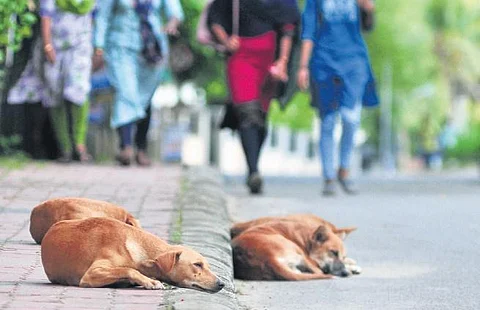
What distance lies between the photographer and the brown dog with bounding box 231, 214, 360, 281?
8.74 meters

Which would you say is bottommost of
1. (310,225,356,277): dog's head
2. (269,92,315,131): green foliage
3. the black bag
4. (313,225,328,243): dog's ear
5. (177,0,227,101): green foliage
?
(269,92,315,131): green foliage

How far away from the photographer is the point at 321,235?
9.09 meters

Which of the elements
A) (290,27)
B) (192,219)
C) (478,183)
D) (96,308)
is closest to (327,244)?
(192,219)

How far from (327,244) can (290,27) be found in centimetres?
606

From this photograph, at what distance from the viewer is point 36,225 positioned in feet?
26.7

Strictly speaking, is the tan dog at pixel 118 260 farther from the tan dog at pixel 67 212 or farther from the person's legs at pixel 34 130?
the person's legs at pixel 34 130

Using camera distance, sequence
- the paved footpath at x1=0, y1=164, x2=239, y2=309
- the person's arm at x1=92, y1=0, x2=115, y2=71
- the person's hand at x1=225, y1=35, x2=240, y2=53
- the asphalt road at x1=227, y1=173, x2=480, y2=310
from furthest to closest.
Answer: the person's arm at x1=92, y1=0, x2=115, y2=71 < the person's hand at x1=225, y1=35, x2=240, y2=53 < the asphalt road at x1=227, y1=173, x2=480, y2=310 < the paved footpath at x1=0, y1=164, x2=239, y2=309

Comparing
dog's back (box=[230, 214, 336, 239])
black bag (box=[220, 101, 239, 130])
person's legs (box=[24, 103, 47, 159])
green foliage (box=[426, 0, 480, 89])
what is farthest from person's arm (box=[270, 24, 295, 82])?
green foliage (box=[426, 0, 480, 89])

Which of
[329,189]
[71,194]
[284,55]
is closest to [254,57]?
[284,55]

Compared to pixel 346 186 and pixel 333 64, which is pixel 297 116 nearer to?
pixel 346 186

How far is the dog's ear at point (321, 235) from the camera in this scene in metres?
9.09

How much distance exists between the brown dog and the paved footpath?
19cm

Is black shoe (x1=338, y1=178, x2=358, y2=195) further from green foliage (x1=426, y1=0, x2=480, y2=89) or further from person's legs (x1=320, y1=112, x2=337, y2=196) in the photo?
green foliage (x1=426, y1=0, x2=480, y2=89)

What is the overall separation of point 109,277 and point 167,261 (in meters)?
0.28
